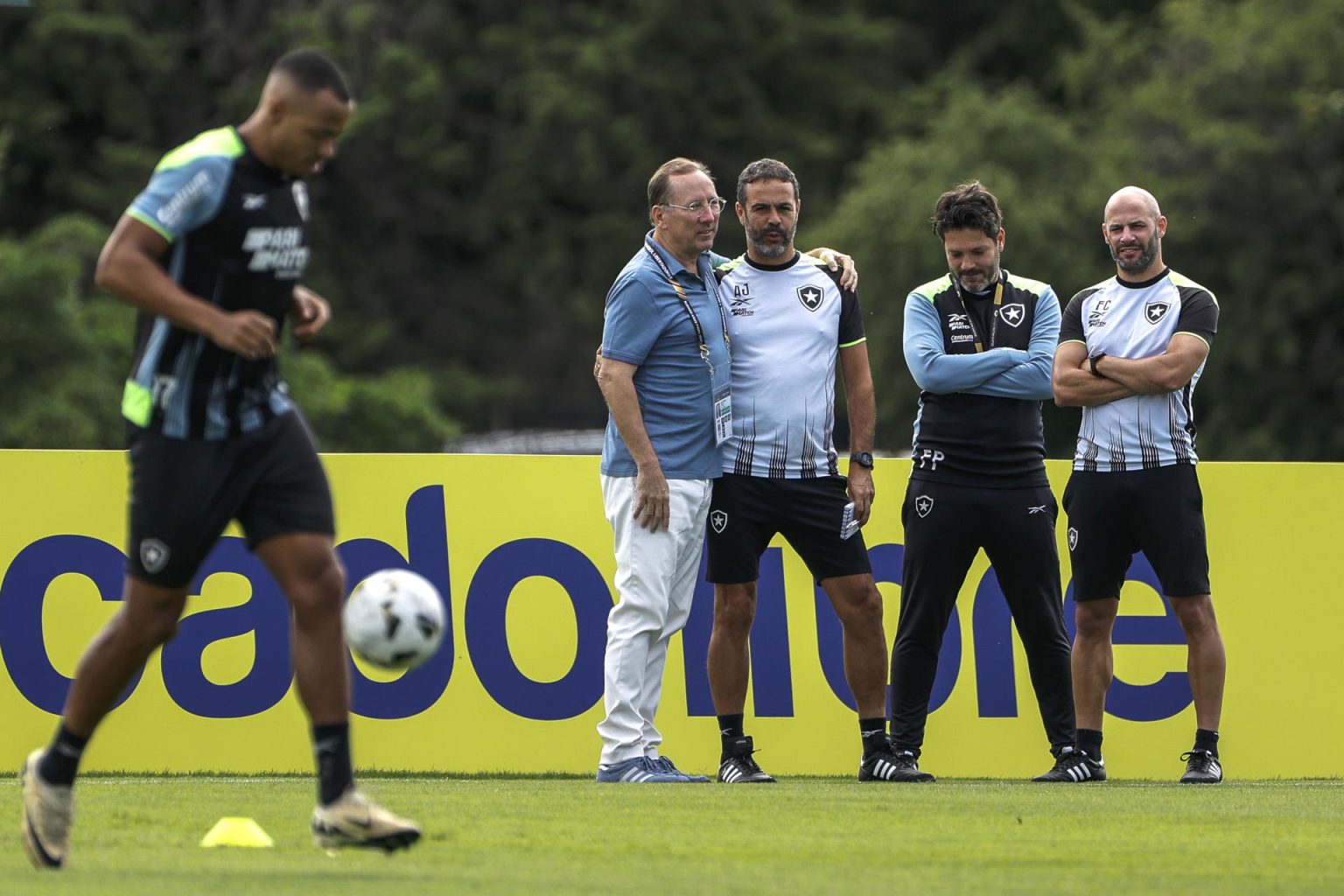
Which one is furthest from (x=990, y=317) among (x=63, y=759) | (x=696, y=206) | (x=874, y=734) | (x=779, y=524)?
(x=63, y=759)

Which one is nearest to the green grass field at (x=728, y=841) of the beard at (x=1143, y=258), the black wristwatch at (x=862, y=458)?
the black wristwatch at (x=862, y=458)

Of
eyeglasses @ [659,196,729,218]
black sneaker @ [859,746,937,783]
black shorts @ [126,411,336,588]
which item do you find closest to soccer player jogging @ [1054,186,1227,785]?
black sneaker @ [859,746,937,783]

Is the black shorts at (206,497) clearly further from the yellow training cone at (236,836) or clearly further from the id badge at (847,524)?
the id badge at (847,524)

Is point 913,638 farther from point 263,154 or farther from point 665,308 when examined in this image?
point 263,154

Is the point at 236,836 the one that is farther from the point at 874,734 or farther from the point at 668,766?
the point at 874,734

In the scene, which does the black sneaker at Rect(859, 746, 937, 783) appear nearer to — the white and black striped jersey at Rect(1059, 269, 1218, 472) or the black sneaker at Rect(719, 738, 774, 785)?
the black sneaker at Rect(719, 738, 774, 785)

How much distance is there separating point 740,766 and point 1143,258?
2.58 metres

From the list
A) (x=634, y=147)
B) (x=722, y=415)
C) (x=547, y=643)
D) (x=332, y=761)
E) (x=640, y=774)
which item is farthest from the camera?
(x=634, y=147)

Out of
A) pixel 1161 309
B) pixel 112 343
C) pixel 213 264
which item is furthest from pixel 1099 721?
pixel 112 343

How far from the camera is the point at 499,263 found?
142ft

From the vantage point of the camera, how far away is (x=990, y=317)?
29.1ft

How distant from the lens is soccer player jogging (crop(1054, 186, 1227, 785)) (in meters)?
8.67

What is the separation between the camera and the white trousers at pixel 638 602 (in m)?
8.38

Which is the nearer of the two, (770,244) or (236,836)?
(236,836)
